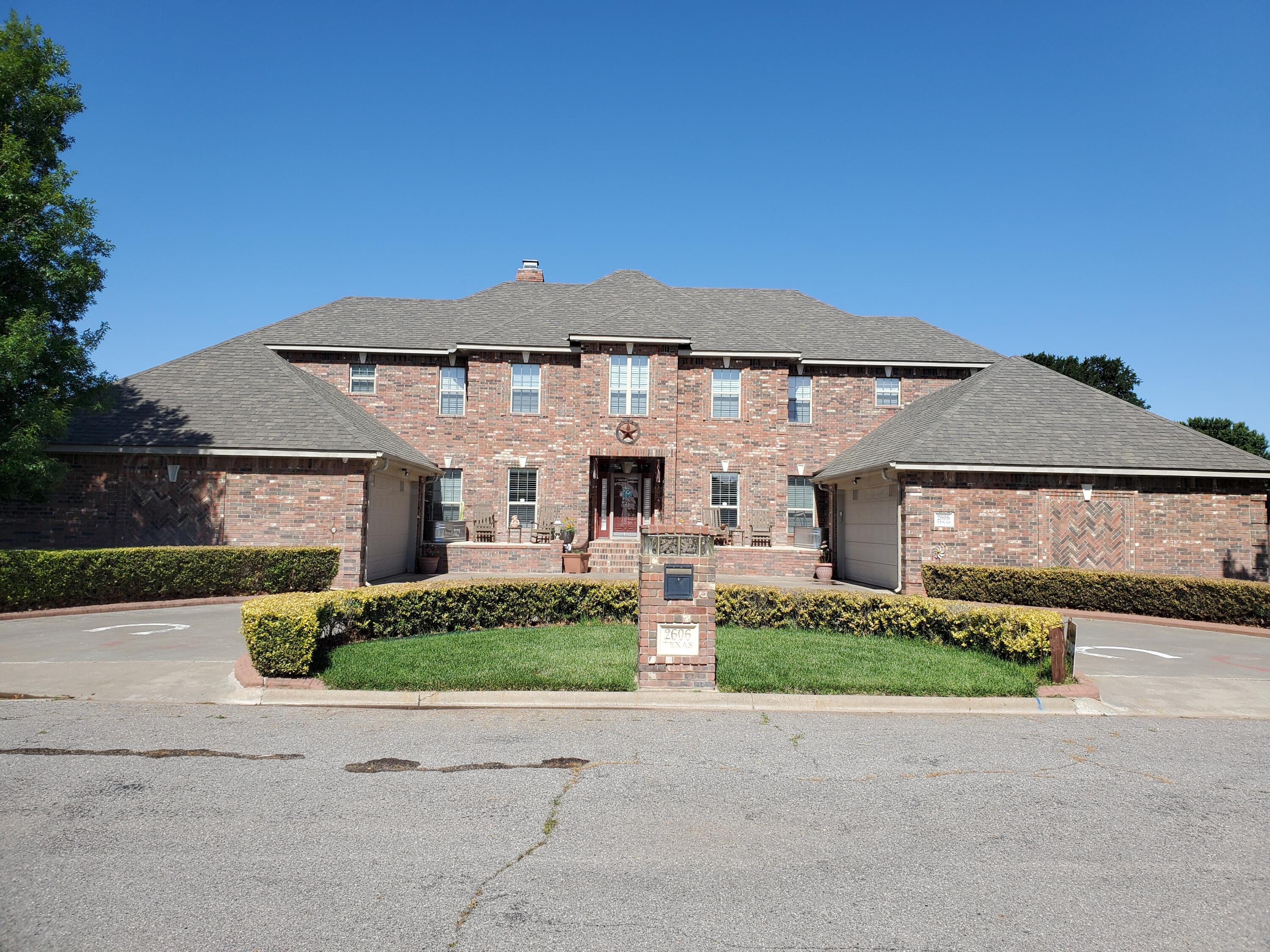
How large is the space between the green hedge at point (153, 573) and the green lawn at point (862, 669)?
1041 centimetres

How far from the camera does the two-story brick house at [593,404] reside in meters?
22.6

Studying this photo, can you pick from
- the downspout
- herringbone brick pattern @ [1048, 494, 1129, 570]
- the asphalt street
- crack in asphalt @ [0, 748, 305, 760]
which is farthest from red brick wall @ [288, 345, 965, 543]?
crack in asphalt @ [0, 748, 305, 760]

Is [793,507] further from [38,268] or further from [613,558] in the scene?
[38,268]

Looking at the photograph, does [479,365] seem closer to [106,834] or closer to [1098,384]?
[106,834]

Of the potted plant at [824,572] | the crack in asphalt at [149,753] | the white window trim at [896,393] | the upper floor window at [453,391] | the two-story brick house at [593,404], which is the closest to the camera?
the crack in asphalt at [149,753]

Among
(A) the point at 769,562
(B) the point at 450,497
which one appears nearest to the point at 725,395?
(A) the point at 769,562

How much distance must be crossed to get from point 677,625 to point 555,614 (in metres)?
4.62

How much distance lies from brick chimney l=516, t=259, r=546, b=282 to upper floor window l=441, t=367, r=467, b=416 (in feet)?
21.5

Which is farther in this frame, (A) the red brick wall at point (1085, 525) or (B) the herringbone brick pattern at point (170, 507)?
(A) the red brick wall at point (1085, 525)

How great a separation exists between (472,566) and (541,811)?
60.0 ft

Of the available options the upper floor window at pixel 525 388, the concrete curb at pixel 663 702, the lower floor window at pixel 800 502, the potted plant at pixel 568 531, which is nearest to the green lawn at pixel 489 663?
the concrete curb at pixel 663 702

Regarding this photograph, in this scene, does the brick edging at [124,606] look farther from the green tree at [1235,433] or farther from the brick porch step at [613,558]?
the green tree at [1235,433]

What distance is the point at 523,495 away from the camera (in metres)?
25.2

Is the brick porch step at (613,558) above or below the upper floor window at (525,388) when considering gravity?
below
